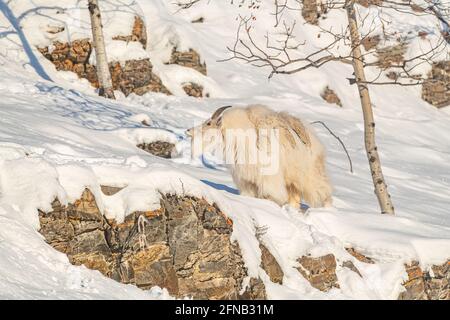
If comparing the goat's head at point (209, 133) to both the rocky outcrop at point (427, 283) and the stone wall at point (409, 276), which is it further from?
the rocky outcrop at point (427, 283)

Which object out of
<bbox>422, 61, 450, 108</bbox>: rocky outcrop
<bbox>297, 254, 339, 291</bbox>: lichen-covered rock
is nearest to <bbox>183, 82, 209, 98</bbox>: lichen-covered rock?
<bbox>422, 61, 450, 108</bbox>: rocky outcrop

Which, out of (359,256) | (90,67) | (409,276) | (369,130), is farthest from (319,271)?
(90,67)

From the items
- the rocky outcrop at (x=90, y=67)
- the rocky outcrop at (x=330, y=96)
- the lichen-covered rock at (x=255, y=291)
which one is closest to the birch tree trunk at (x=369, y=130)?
Answer: the lichen-covered rock at (x=255, y=291)

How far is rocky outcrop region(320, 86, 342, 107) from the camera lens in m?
25.3

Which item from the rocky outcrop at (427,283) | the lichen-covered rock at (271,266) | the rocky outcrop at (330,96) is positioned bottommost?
the rocky outcrop at (427,283)

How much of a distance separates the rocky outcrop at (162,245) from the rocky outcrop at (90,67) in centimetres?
1150

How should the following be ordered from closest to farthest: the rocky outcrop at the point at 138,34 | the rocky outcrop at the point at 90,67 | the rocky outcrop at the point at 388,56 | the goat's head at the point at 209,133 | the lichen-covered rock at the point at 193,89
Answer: the rocky outcrop at the point at 388,56 → the goat's head at the point at 209,133 → the rocky outcrop at the point at 90,67 → the rocky outcrop at the point at 138,34 → the lichen-covered rock at the point at 193,89

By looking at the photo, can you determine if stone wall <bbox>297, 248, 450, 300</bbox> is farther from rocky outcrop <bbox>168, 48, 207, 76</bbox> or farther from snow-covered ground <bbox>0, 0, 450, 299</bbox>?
rocky outcrop <bbox>168, 48, 207, 76</bbox>

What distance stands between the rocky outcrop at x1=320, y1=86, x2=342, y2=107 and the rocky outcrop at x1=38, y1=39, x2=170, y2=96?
331 inches

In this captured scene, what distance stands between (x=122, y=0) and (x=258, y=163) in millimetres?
12430

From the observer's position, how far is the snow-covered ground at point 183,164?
6.40 m

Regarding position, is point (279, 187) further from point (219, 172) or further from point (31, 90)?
point (31, 90)
